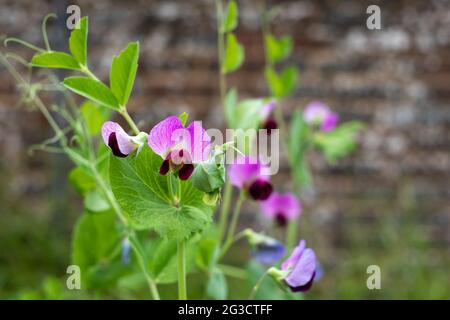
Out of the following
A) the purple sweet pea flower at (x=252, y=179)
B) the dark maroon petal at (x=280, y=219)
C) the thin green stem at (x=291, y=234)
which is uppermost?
the purple sweet pea flower at (x=252, y=179)

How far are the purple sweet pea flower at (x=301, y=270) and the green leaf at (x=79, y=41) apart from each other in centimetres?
26

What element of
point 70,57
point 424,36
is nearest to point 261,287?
point 70,57

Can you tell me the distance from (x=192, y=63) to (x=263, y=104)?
1.37 meters

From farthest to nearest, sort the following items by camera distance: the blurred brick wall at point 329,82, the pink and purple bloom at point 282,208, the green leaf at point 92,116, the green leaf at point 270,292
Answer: the blurred brick wall at point 329,82
the pink and purple bloom at point 282,208
the green leaf at point 92,116
the green leaf at point 270,292

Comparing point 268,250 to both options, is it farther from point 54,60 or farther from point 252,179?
point 54,60

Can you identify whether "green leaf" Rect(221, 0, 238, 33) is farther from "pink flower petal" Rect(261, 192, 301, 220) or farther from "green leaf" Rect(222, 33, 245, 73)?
"pink flower petal" Rect(261, 192, 301, 220)

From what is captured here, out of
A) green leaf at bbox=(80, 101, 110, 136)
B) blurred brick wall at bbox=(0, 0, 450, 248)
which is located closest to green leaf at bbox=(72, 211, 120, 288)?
green leaf at bbox=(80, 101, 110, 136)

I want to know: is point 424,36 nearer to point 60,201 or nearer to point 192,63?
point 192,63

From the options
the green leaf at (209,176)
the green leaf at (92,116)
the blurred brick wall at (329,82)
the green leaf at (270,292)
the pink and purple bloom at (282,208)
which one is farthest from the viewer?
the blurred brick wall at (329,82)

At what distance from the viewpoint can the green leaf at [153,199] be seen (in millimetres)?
521

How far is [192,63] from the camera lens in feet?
6.92

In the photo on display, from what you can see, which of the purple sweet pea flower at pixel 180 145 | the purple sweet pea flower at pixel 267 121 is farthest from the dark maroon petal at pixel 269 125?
the purple sweet pea flower at pixel 180 145

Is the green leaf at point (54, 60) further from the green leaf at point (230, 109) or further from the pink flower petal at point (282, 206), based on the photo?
the pink flower petal at point (282, 206)

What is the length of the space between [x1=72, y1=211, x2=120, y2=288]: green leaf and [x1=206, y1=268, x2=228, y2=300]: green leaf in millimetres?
133
